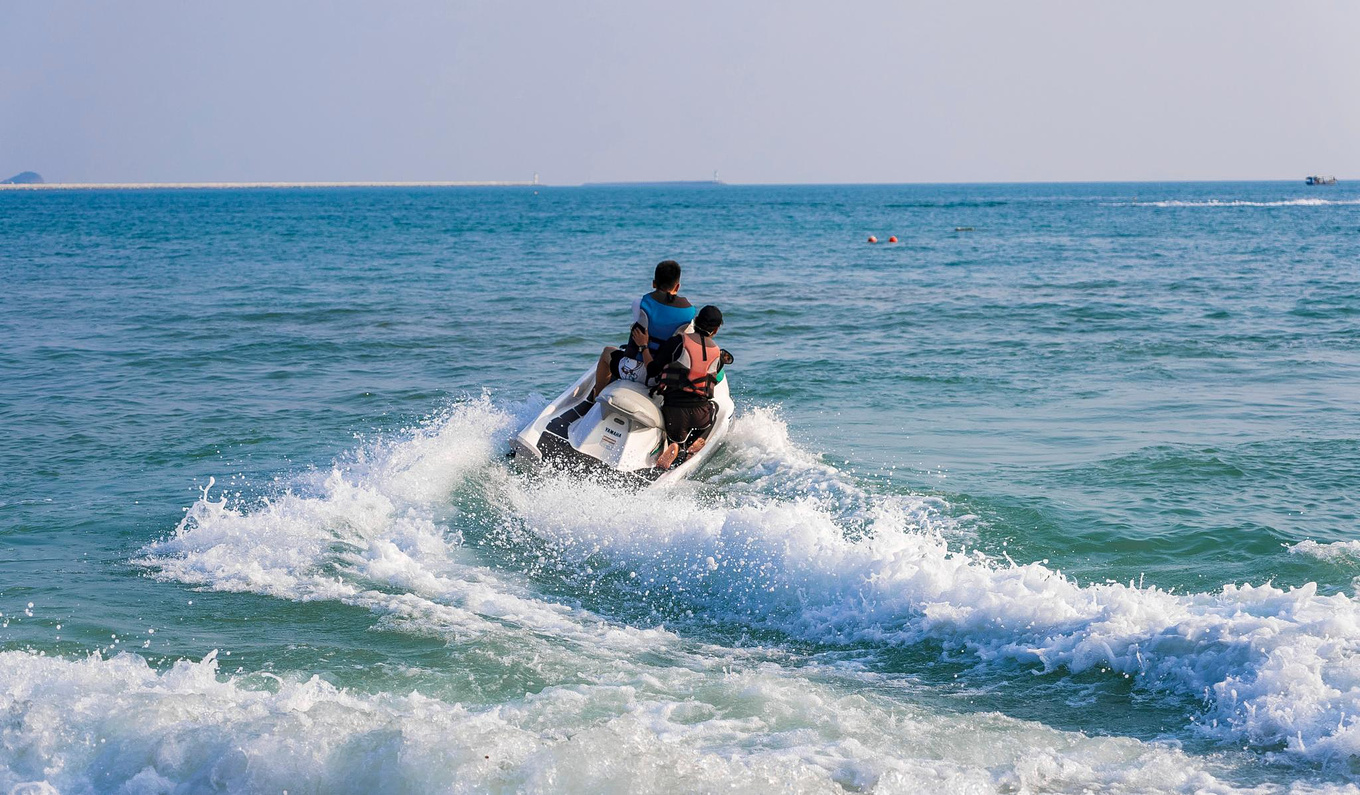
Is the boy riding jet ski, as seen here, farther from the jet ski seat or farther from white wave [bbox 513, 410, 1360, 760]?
white wave [bbox 513, 410, 1360, 760]

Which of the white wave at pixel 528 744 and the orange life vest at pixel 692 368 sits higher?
the orange life vest at pixel 692 368

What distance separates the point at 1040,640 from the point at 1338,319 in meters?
16.3

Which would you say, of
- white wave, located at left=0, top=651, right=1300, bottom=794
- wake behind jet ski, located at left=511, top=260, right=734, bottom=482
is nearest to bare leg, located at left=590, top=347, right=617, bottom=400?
wake behind jet ski, located at left=511, top=260, right=734, bottom=482

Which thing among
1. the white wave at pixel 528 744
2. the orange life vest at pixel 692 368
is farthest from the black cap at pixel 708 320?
the white wave at pixel 528 744

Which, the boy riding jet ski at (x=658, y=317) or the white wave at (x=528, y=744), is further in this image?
the boy riding jet ski at (x=658, y=317)

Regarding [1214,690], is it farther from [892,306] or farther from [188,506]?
[892,306]

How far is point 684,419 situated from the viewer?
8.97 metres

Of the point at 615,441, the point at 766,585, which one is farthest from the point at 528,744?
the point at 615,441

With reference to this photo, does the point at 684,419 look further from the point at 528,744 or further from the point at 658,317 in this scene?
the point at 528,744

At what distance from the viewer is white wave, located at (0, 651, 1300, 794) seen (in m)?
4.29

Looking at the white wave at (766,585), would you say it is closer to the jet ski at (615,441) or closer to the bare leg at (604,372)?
the jet ski at (615,441)

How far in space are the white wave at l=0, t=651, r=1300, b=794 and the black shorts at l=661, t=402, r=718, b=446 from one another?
158 inches

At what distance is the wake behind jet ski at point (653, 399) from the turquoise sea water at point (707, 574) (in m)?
0.42

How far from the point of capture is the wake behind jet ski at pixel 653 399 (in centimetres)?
874
